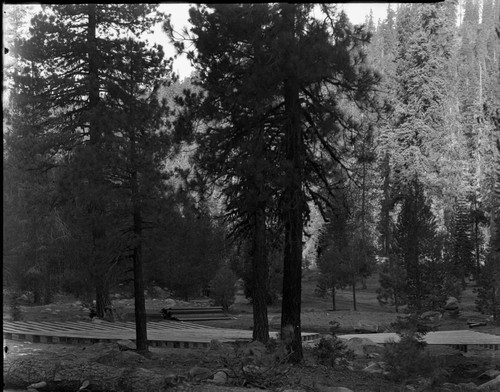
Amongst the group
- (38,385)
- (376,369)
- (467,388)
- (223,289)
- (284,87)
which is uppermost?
(284,87)

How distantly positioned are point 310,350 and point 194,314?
1095 centimetres

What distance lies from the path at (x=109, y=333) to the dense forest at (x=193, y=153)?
1.39 m

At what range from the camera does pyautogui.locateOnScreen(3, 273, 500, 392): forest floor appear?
10.7 meters

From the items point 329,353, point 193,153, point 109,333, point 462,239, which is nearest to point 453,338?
point 329,353

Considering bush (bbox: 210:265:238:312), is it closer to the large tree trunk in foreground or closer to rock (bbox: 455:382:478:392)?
rock (bbox: 455:382:478:392)

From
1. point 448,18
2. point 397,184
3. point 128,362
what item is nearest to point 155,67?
point 128,362

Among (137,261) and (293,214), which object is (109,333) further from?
(293,214)

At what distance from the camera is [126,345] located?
14648 mm

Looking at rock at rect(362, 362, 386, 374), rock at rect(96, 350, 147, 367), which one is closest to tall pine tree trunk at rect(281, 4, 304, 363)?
rock at rect(362, 362, 386, 374)

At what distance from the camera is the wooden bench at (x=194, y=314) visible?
81.3ft

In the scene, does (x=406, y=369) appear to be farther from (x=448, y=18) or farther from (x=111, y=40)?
(x=448, y=18)

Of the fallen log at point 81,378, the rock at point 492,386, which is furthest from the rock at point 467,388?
the fallen log at point 81,378

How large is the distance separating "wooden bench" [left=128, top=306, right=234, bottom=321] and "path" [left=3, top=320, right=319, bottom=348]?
313 centimetres

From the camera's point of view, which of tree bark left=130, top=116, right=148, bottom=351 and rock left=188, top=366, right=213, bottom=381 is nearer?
rock left=188, top=366, right=213, bottom=381
